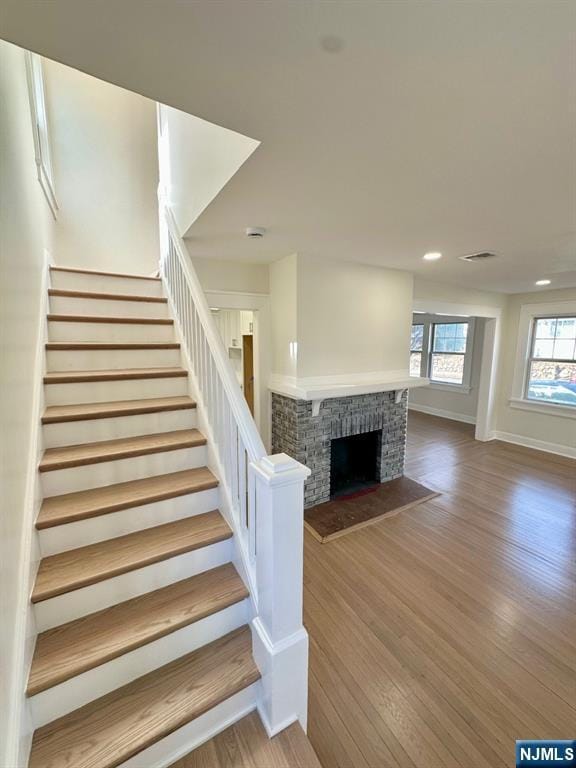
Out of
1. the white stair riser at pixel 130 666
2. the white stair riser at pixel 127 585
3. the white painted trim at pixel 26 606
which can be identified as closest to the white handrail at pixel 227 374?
the white stair riser at pixel 127 585

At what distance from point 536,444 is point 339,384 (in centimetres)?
406

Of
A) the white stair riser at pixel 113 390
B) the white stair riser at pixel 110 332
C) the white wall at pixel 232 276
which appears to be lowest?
the white stair riser at pixel 113 390

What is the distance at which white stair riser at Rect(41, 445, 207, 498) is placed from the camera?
1543mm

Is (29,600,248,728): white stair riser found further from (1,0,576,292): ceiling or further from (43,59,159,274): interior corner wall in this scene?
(43,59,159,274): interior corner wall

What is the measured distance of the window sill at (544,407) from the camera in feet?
15.7

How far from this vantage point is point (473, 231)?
2.32 metres

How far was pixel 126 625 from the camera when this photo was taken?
126cm

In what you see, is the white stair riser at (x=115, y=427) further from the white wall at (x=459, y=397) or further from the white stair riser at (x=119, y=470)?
the white wall at (x=459, y=397)

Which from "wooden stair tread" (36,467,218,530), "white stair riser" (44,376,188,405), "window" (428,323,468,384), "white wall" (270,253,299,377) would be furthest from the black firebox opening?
"window" (428,323,468,384)

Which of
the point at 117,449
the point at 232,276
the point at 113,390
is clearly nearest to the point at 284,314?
the point at 232,276

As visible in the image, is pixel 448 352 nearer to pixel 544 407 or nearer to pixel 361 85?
pixel 544 407

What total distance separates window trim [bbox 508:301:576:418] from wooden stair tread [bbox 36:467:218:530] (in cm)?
560

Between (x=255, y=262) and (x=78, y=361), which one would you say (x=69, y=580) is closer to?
(x=78, y=361)

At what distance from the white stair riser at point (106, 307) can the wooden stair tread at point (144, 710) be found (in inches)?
86.5
